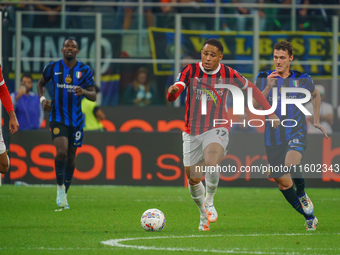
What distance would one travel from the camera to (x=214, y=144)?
816cm

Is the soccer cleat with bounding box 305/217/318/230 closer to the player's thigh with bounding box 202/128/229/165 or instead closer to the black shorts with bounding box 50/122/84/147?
the player's thigh with bounding box 202/128/229/165

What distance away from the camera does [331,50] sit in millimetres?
15625

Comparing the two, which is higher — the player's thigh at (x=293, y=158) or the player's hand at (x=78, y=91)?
the player's hand at (x=78, y=91)

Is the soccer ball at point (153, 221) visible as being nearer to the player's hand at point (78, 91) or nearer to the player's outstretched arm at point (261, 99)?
the player's outstretched arm at point (261, 99)

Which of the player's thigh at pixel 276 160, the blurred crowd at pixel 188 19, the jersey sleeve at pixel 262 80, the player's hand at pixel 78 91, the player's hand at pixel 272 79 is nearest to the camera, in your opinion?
the player's thigh at pixel 276 160

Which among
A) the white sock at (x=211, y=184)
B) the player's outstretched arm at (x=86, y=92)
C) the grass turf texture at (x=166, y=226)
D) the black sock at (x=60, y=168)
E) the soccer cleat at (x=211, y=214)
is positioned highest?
the player's outstretched arm at (x=86, y=92)

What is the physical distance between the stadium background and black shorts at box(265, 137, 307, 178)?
635cm


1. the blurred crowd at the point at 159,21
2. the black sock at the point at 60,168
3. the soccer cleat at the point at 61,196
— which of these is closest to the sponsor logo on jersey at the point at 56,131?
the black sock at the point at 60,168

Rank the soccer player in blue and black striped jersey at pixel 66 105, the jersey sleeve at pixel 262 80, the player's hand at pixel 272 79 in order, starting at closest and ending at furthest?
the player's hand at pixel 272 79 < the jersey sleeve at pixel 262 80 < the soccer player in blue and black striped jersey at pixel 66 105

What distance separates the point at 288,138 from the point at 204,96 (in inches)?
40.6

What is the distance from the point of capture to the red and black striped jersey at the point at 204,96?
328 inches

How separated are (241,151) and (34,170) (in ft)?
13.2

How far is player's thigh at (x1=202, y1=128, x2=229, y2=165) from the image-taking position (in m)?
8.12

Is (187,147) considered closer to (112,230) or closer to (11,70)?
(112,230)
